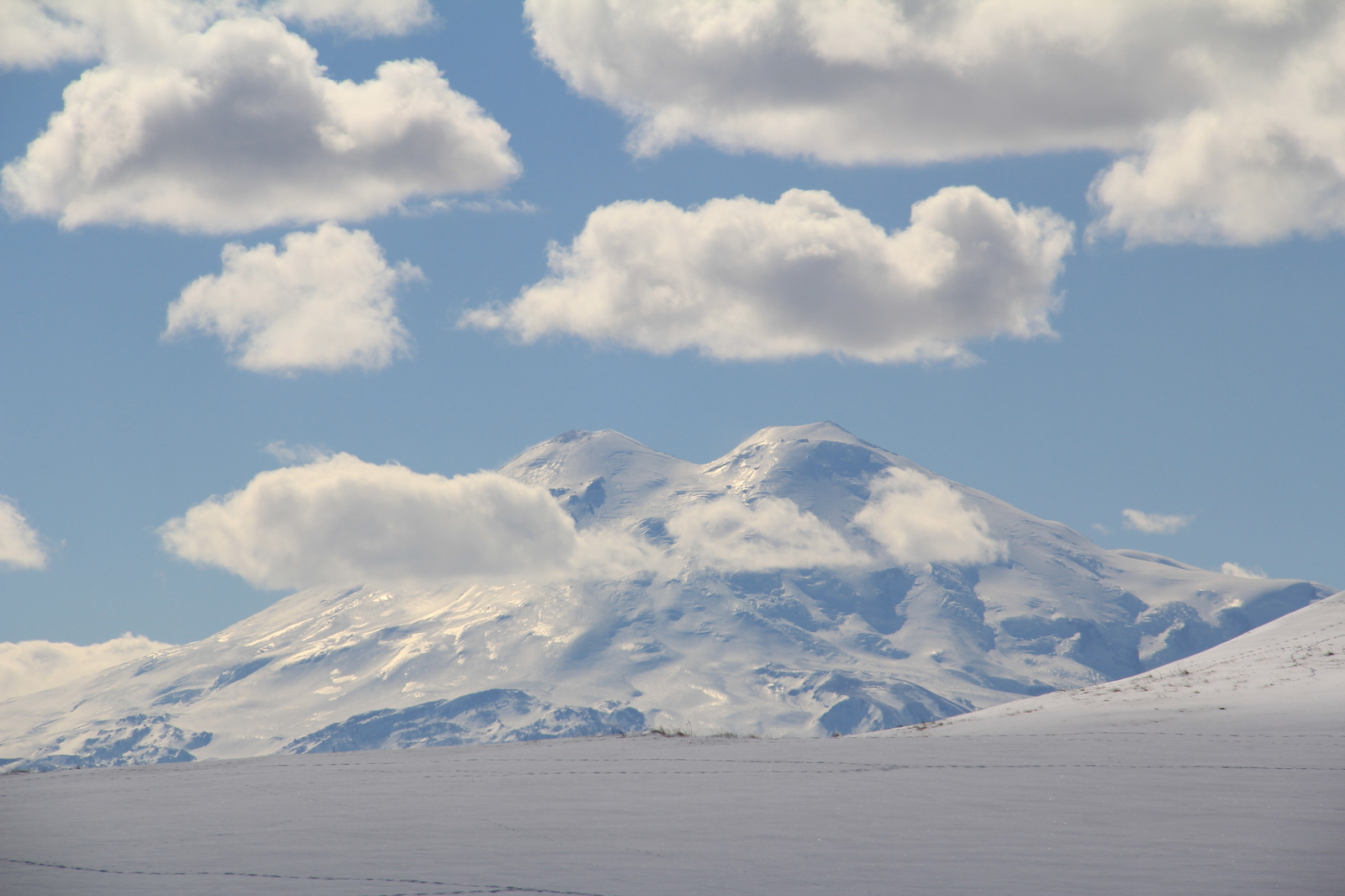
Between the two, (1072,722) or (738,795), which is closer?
(738,795)

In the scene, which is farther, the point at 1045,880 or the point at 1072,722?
the point at 1072,722

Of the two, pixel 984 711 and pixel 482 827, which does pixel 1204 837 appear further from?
pixel 984 711

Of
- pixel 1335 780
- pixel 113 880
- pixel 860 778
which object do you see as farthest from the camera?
pixel 860 778

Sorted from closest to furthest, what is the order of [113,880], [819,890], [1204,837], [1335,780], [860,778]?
[819,890] → [113,880] → [1204,837] → [1335,780] → [860,778]

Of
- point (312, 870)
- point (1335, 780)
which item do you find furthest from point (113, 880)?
point (1335, 780)

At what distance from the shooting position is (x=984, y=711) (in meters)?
42.5

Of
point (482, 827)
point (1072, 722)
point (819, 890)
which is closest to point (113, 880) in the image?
point (482, 827)

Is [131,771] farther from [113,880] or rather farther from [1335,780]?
[1335,780]

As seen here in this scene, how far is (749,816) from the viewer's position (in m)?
21.8

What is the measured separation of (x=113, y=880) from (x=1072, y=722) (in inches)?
1026

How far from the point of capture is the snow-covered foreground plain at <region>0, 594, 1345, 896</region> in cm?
1697

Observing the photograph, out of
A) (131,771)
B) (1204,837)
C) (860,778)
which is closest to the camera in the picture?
(1204,837)

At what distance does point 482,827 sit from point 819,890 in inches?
280

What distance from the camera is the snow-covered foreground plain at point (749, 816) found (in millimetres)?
16969
